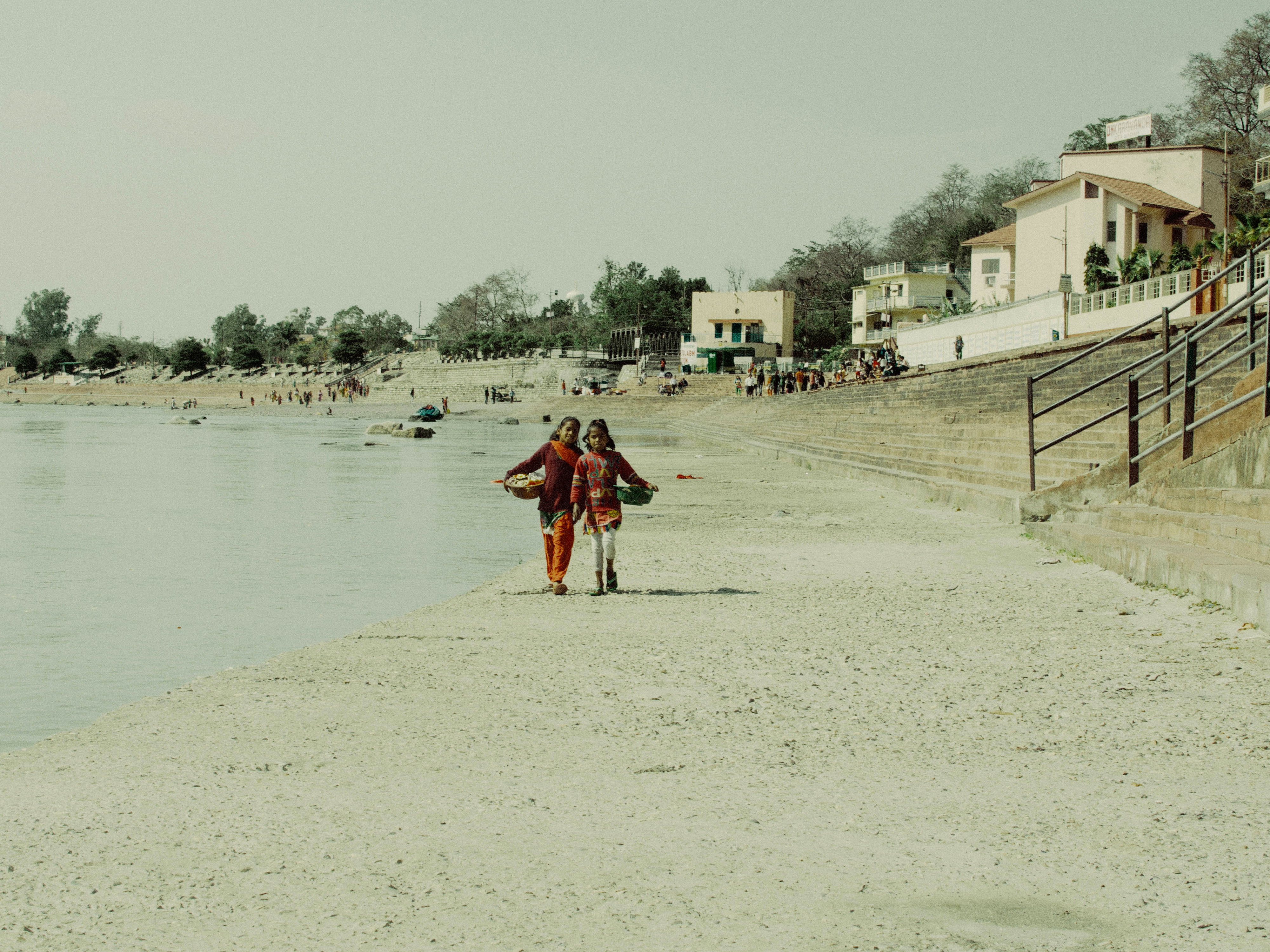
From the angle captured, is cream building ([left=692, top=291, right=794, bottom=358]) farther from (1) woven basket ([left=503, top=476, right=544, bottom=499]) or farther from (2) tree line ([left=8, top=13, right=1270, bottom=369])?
(1) woven basket ([left=503, top=476, right=544, bottom=499])

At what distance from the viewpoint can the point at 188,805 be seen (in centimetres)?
394

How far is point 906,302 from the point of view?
73688 mm

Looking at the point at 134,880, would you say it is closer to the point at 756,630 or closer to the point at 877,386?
the point at 756,630

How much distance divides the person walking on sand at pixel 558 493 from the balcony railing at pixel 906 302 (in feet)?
219

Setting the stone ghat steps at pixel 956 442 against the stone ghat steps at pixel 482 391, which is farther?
the stone ghat steps at pixel 482 391

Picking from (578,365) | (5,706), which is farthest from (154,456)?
(578,365)

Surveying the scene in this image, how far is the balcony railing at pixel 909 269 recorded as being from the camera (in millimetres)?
74062

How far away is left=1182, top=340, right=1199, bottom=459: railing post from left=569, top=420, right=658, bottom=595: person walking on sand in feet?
14.0

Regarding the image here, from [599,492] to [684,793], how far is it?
4.78 m

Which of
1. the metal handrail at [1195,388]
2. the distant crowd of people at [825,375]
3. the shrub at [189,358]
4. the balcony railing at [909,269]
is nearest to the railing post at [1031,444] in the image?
the metal handrail at [1195,388]

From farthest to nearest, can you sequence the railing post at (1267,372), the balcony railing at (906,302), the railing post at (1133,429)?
the balcony railing at (906,302) < the railing post at (1133,429) < the railing post at (1267,372)

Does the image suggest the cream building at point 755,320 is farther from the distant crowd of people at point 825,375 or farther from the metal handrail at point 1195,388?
the metal handrail at point 1195,388

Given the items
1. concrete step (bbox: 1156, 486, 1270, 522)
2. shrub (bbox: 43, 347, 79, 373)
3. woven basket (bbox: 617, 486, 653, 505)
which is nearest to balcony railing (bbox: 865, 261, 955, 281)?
concrete step (bbox: 1156, 486, 1270, 522)

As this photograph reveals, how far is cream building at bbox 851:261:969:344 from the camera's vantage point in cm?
7375
